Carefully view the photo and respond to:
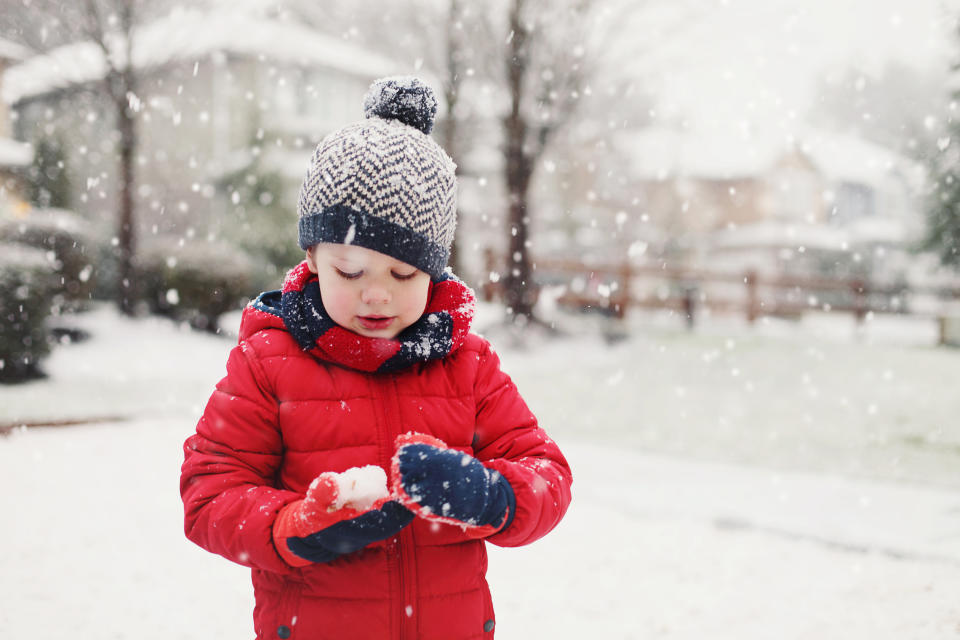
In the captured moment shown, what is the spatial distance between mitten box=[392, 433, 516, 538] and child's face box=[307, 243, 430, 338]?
258mm

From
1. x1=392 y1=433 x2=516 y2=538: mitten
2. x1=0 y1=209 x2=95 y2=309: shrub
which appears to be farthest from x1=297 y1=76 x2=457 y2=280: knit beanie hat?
x1=0 y1=209 x2=95 y2=309: shrub

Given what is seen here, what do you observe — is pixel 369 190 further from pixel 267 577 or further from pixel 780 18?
pixel 780 18

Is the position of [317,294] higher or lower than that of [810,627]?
higher

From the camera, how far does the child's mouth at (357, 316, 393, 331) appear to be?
4.97ft

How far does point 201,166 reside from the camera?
70.1 feet

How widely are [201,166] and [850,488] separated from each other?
63.5 ft

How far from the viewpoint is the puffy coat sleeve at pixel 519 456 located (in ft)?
4.79

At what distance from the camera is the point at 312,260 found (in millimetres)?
1622

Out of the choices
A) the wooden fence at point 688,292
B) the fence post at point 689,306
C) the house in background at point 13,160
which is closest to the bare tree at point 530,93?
the wooden fence at point 688,292

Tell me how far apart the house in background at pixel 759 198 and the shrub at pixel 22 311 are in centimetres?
2471

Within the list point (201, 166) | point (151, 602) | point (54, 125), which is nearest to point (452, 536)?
point (151, 602)

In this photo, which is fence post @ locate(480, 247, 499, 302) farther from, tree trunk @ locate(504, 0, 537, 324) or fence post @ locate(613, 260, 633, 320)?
fence post @ locate(613, 260, 633, 320)

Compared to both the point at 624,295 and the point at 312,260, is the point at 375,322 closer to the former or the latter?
the point at 312,260

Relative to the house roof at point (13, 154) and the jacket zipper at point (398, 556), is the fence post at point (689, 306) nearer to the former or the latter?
the house roof at point (13, 154)
